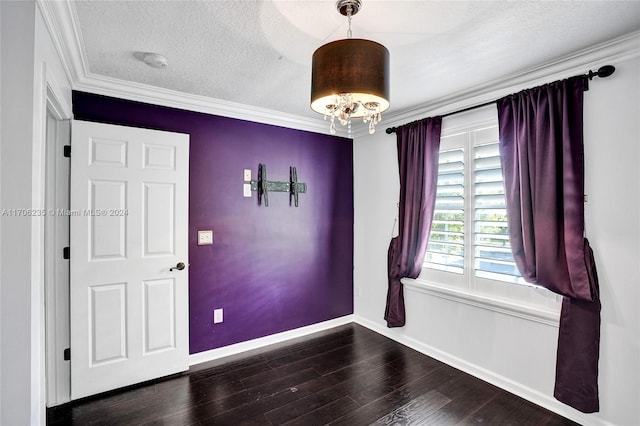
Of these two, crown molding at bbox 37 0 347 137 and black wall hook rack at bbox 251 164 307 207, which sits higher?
crown molding at bbox 37 0 347 137

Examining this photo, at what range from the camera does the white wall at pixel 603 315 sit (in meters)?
1.87

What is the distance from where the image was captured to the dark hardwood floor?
2.11 metres

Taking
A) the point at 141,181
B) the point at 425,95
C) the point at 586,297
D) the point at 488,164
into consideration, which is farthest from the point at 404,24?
the point at 141,181

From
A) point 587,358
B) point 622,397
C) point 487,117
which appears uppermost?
point 487,117

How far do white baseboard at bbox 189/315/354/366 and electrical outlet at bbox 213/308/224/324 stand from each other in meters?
0.28

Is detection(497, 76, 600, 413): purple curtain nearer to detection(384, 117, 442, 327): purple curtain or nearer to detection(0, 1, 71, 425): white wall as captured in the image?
detection(384, 117, 442, 327): purple curtain

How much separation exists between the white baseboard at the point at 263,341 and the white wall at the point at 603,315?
1.08 meters

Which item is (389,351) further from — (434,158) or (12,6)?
(12,6)

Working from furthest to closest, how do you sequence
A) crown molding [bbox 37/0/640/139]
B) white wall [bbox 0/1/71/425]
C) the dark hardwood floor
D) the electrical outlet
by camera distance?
the electrical outlet → the dark hardwood floor → crown molding [bbox 37/0/640/139] → white wall [bbox 0/1/71/425]

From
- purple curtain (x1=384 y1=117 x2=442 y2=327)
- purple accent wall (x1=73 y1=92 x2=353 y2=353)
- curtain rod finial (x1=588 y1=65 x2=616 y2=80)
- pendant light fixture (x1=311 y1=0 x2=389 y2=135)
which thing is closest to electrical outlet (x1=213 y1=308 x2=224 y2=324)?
purple accent wall (x1=73 y1=92 x2=353 y2=353)

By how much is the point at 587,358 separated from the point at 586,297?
407 mm

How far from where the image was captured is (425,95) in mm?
2812

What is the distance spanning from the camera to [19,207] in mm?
1264

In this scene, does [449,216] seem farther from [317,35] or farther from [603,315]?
[317,35]
